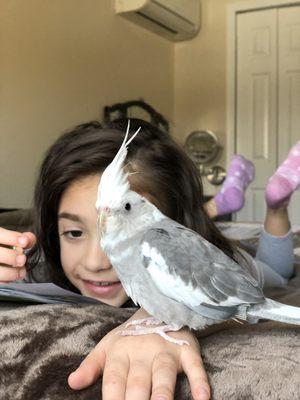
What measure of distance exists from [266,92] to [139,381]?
356cm

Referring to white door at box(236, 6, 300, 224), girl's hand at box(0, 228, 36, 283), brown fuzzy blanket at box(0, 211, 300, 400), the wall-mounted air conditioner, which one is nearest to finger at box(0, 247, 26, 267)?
girl's hand at box(0, 228, 36, 283)

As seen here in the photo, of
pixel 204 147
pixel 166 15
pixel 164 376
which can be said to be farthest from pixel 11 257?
Answer: pixel 204 147

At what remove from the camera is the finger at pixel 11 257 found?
2.10 feet

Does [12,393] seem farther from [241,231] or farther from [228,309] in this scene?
[241,231]

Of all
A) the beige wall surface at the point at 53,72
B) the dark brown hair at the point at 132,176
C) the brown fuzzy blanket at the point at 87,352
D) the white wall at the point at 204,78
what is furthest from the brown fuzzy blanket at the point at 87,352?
the white wall at the point at 204,78

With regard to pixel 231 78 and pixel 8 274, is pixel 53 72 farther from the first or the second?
pixel 8 274

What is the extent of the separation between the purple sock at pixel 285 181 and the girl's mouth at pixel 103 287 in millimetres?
501

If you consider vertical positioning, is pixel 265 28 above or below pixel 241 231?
above

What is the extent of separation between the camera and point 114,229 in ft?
1.71

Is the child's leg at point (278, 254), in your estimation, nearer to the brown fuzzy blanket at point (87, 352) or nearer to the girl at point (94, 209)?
the girl at point (94, 209)

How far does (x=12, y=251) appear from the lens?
25.5 inches

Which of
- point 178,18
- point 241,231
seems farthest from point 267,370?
point 178,18

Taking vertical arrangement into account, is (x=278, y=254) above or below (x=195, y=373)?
below

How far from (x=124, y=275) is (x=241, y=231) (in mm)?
1299
